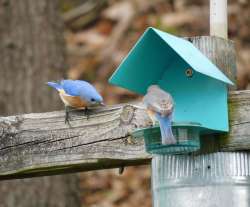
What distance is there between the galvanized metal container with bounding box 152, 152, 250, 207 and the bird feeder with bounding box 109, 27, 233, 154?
10 cm

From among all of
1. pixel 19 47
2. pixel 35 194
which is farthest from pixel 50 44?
pixel 35 194

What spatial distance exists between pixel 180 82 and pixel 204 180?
48 centimetres

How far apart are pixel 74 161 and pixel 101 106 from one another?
29 cm

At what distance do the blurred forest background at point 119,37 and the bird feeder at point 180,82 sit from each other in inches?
237

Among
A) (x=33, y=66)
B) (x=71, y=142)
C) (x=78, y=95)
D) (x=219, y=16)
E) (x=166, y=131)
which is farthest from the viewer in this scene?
(x=33, y=66)

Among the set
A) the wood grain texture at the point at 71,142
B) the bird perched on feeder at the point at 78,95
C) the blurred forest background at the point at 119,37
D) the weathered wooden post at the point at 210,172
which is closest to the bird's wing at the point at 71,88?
the bird perched on feeder at the point at 78,95

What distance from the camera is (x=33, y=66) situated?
742 cm

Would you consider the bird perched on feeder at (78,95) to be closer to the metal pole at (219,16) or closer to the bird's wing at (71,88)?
the bird's wing at (71,88)

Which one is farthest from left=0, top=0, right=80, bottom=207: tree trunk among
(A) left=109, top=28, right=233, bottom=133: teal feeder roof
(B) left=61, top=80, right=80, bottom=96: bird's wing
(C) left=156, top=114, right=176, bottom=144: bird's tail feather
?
(C) left=156, top=114, right=176, bottom=144: bird's tail feather

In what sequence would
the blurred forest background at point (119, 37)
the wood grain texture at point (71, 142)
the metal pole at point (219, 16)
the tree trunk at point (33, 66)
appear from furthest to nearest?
the blurred forest background at point (119, 37) < the tree trunk at point (33, 66) < the wood grain texture at point (71, 142) < the metal pole at point (219, 16)

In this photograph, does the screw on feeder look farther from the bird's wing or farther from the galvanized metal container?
the bird's wing

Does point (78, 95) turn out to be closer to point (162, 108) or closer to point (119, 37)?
point (162, 108)

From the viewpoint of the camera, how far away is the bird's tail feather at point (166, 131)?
3.33 metres

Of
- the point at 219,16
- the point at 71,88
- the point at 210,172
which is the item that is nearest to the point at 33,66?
the point at 71,88
